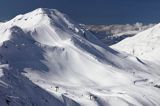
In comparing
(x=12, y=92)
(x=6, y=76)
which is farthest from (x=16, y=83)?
(x=12, y=92)

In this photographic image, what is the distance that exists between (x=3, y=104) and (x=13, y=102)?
15.2 ft

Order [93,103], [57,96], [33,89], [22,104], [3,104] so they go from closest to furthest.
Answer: [3,104]
[22,104]
[33,89]
[57,96]
[93,103]

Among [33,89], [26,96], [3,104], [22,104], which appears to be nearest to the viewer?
[3,104]

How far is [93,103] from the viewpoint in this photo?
192 meters

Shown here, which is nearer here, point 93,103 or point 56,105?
point 56,105

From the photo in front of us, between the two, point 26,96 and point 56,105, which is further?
point 56,105

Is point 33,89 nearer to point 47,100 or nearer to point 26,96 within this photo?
point 47,100

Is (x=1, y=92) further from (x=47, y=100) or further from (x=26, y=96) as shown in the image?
(x=47, y=100)

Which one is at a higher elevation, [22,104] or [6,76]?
[6,76]

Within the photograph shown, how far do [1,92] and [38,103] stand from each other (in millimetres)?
24660

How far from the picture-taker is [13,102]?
109250 millimetres

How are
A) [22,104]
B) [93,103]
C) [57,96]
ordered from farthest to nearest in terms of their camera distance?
[93,103], [57,96], [22,104]

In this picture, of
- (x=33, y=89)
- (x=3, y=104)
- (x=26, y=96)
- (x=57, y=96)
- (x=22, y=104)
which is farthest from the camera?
(x=57, y=96)

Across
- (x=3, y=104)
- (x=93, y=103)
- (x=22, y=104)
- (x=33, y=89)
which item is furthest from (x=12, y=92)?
(x=93, y=103)
